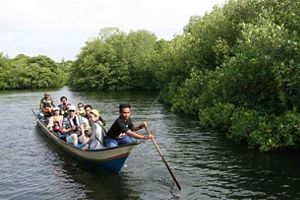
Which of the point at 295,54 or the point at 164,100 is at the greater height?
the point at 295,54

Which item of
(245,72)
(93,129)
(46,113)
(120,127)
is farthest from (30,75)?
(120,127)

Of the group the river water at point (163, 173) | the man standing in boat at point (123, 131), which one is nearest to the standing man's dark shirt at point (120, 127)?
the man standing in boat at point (123, 131)

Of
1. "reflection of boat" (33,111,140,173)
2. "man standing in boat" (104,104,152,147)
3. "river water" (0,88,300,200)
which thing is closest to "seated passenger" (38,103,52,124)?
"river water" (0,88,300,200)

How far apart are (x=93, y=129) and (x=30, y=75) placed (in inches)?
3381

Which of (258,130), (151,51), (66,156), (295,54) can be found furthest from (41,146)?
(151,51)

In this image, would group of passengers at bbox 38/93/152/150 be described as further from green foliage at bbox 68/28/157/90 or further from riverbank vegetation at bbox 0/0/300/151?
green foliage at bbox 68/28/157/90

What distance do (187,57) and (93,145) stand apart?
22603mm

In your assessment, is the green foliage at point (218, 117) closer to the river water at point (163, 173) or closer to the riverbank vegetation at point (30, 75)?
the river water at point (163, 173)

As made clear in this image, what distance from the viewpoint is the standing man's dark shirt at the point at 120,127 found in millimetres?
14931

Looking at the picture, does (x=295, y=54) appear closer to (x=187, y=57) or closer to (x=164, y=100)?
(x=187, y=57)

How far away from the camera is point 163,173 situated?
16438 mm

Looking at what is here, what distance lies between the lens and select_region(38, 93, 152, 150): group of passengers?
1494cm

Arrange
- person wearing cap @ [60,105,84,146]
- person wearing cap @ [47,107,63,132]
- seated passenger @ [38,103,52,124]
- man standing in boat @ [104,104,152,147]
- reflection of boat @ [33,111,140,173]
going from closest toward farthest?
man standing in boat @ [104,104,152,147], reflection of boat @ [33,111,140,173], person wearing cap @ [60,105,84,146], person wearing cap @ [47,107,63,132], seated passenger @ [38,103,52,124]

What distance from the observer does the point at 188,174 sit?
53.2ft
